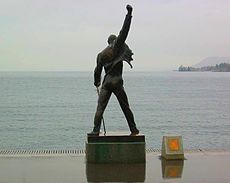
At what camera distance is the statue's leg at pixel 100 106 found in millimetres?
11320

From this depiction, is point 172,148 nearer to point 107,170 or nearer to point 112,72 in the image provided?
point 107,170

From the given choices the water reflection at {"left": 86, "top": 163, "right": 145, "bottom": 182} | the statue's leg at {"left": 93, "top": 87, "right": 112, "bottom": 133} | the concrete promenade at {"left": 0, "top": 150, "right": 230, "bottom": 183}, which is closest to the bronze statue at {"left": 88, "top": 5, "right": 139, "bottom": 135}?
the statue's leg at {"left": 93, "top": 87, "right": 112, "bottom": 133}

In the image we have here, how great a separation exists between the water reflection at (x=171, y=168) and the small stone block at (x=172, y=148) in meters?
0.19

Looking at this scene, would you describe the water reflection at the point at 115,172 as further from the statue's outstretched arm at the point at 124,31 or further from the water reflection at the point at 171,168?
the statue's outstretched arm at the point at 124,31

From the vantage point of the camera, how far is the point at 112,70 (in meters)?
11.4

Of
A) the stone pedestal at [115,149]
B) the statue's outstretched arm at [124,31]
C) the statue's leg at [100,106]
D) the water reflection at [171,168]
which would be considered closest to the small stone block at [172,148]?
the water reflection at [171,168]

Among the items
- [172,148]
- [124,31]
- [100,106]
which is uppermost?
[124,31]

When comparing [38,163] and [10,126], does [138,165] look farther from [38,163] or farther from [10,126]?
[10,126]

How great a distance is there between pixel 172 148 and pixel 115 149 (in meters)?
1.60

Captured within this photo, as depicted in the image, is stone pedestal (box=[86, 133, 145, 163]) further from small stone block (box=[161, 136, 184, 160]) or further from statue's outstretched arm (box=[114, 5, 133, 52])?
statue's outstretched arm (box=[114, 5, 133, 52])

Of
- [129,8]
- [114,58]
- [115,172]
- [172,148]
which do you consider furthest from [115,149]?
[129,8]

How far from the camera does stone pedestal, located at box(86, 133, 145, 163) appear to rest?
11.1 m

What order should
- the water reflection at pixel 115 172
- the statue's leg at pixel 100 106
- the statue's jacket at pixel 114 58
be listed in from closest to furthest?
the water reflection at pixel 115 172 < the statue's jacket at pixel 114 58 < the statue's leg at pixel 100 106

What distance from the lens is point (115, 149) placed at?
11.1 metres
